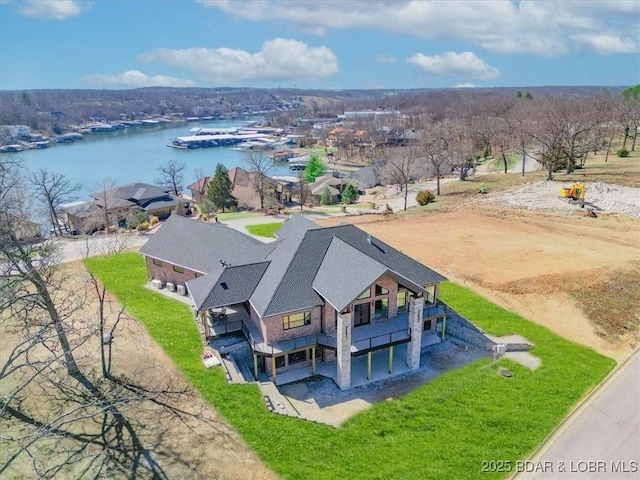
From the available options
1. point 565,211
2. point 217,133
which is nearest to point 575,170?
point 565,211

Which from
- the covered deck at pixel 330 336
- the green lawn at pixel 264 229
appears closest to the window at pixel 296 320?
the covered deck at pixel 330 336

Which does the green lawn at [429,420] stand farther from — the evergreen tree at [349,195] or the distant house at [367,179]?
the distant house at [367,179]

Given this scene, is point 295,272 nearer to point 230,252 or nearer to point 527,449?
point 230,252

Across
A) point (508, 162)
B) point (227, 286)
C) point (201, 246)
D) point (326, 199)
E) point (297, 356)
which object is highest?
point (508, 162)

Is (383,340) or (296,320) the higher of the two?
(296,320)

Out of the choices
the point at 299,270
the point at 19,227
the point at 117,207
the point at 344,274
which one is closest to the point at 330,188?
the point at 117,207

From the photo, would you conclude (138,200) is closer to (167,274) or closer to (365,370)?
(167,274)

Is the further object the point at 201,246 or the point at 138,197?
the point at 138,197
